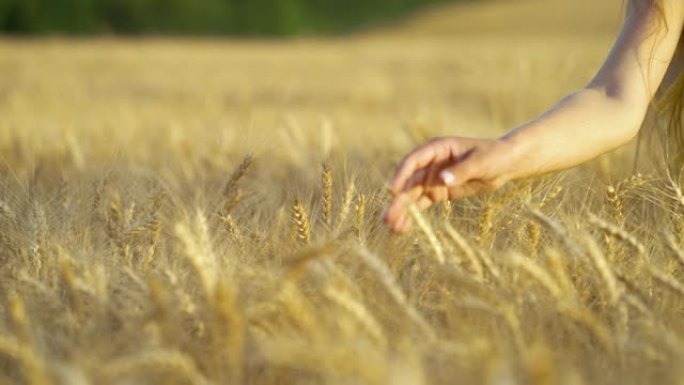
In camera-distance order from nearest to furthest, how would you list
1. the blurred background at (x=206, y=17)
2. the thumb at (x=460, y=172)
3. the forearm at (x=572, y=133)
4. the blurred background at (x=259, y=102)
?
the thumb at (x=460, y=172), the forearm at (x=572, y=133), the blurred background at (x=259, y=102), the blurred background at (x=206, y=17)

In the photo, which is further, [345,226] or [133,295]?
[345,226]

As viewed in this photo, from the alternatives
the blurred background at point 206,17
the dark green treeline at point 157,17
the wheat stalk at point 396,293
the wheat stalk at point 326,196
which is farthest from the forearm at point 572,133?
the dark green treeline at point 157,17

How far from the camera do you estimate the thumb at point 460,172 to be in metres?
1.21

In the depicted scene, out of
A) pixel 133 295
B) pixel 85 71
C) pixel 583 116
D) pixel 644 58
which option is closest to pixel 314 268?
pixel 133 295

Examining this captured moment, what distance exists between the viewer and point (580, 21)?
27.1 metres

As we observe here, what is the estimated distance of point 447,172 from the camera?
1.20 metres

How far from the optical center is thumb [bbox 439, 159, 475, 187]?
121cm

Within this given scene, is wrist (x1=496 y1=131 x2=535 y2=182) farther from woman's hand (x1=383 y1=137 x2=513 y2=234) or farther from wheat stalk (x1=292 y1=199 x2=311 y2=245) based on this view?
wheat stalk (x1=292 y1=199 x2=311 y2=245)

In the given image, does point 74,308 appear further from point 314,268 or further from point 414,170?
point 414,170

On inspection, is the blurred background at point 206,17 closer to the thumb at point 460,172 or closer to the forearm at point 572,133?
the forearm at point 572,133

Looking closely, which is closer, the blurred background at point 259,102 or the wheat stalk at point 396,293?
the wheat stalk at point 396,293

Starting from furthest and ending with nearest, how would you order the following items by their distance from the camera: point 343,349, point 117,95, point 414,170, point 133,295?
point 117,95
point 414,170
point 133,295
point 343,349

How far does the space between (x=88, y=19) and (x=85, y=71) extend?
58.4ft

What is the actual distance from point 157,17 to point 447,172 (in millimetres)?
30197
